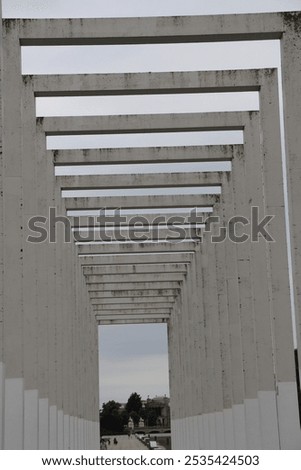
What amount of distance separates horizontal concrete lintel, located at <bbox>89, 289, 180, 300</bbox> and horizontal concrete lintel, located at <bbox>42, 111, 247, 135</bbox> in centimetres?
2034

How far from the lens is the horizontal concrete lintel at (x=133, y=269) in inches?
1549

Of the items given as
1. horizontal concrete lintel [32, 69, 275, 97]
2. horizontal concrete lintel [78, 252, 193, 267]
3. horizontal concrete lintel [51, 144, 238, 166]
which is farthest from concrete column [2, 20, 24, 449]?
horizontal concrete lintel [78, 252, 193, 267]

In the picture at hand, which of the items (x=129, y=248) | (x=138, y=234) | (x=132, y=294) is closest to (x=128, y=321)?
(x=132, y=294)

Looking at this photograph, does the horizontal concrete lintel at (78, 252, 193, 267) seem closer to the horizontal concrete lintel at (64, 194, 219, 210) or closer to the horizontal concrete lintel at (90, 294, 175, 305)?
the horizontal concrete lintel at (90, 294, 175, 305)

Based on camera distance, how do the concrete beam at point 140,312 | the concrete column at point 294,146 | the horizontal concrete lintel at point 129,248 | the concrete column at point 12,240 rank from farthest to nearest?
the concrete beam at point 140,312
the horizontal concrete lintel at point 129,248
the concrete column at point 12,240
the concrete column at point 294,146

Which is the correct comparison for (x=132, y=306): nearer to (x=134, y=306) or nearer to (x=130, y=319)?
(x=134, y=306)

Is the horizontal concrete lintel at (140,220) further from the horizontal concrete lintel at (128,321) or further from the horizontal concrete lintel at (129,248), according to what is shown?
the horizontal concrete lintel at (128,321)

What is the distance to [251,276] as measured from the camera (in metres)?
23.4

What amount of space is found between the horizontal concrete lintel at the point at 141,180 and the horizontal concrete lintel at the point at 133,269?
11611 millimetres

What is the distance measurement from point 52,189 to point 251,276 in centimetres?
620

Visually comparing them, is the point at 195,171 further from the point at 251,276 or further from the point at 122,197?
the point at 251,276

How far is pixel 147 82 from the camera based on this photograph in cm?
2036

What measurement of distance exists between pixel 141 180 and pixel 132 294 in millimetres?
15886

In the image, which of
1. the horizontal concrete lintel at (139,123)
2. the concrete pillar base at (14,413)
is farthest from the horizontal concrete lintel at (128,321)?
the concrete pillar base at (14,413)
